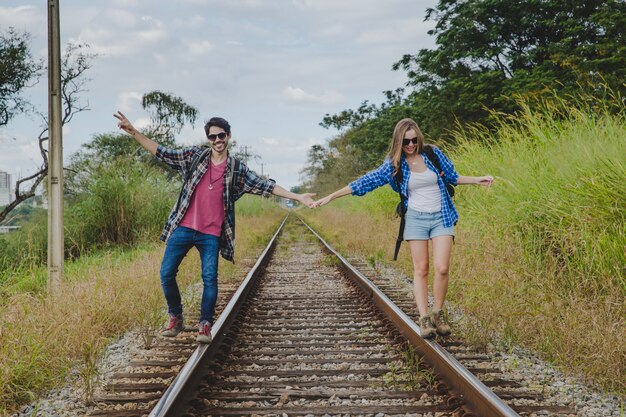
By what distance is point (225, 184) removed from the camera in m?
4.65

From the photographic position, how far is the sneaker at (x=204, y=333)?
4.46 meters

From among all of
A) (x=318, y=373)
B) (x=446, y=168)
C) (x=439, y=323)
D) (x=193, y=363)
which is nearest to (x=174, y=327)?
(x=193, y=363)

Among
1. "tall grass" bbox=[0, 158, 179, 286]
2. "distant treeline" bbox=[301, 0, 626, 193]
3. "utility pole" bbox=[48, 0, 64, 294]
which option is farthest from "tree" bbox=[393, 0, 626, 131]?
"utility pole" bbox=[48, 0, 64, 294]

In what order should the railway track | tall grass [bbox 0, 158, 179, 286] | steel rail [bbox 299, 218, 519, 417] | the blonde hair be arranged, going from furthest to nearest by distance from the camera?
1. tall grass [bbox 0, 158, 179, 286]
2. the blonde hair
3. the railway track
4. steel rail [bbox 299, 218, 519, 417]

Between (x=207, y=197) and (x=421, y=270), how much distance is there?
1853mm

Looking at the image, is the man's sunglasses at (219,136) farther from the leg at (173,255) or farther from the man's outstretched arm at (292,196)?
the leg at (173,255)

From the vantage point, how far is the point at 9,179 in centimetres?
1535

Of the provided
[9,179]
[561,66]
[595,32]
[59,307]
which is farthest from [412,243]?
[595,32]

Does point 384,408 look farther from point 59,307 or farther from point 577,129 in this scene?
point 577,129

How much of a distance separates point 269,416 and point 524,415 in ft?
4.73

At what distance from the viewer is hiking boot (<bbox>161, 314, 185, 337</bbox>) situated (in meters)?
5.10

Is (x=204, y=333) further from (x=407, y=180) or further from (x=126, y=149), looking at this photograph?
(x=126, y=149)

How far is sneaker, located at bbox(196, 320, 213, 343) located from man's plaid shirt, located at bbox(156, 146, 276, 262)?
0.62 metres

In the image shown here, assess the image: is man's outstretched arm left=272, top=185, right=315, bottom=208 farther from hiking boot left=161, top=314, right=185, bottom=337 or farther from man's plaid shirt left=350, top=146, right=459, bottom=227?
hiking boot left=161, top=314, right=185, bottom=337
